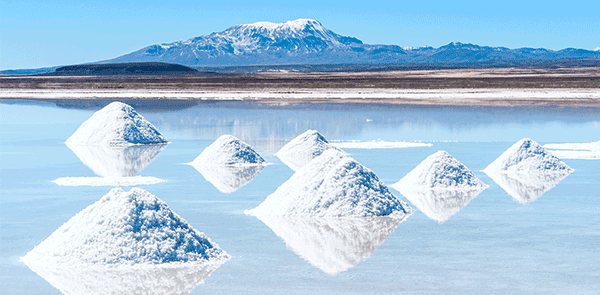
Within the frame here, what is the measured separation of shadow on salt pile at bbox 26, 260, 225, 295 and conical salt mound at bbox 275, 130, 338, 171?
6241 millimetres

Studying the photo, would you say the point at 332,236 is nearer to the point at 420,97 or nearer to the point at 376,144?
the point at 376,144

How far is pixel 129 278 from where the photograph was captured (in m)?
4.99

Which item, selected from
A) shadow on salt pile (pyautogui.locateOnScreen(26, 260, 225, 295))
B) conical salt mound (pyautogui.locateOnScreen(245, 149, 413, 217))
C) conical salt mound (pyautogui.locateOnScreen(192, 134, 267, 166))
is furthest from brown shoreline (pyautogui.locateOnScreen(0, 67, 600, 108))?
shadow on salt pile (pyautogui.locateOnScreen(26, 260, 225, 295))

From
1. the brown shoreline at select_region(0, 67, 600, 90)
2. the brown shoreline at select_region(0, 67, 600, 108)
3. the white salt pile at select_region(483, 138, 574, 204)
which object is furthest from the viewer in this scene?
the brown shoreline at select_region(0, 67, 600, 90)

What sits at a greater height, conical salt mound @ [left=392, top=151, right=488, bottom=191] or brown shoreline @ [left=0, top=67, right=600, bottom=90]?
conical salt mound @ [left=392, top=151, right=488, bottom=191]

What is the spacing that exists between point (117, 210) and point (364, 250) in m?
1.83

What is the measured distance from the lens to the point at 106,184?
30.0 ft

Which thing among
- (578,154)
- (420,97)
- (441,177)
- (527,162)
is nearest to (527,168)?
(527,162)

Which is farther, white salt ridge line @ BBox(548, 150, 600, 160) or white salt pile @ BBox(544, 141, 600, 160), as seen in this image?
white salt pile @ BBox(544, 141, 600, 160)

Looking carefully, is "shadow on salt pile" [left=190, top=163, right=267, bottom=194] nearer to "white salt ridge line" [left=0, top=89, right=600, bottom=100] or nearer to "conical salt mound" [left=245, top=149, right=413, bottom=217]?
"conical salt mound" [left=245, top=149, right=413, bottom=217]

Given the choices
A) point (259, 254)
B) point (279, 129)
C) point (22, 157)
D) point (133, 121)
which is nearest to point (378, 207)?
point (259, 254)

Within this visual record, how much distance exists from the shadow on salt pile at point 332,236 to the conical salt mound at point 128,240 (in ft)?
2.29

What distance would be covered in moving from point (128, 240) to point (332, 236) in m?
1.73

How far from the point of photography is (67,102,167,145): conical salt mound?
13812 millimetres
